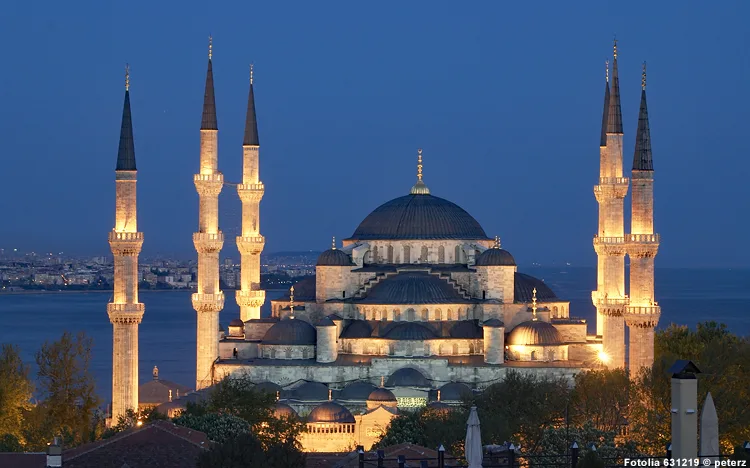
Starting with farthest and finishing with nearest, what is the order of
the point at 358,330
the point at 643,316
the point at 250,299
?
1. the point at 250,299
2. the point at 358,330
3. the point at 643,316

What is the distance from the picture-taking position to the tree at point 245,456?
1128 inches

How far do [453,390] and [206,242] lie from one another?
9.37 metres

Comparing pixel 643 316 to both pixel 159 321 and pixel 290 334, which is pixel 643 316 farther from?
pixel 159 321

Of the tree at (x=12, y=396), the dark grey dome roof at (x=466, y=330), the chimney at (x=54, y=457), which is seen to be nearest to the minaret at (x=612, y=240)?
the dark grey dome roof at (x=466, y=330)

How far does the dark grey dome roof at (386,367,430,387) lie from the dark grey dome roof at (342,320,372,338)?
91.0 inches

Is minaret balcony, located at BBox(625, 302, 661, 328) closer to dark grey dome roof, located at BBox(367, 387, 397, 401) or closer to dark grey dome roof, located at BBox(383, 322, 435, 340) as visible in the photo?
dark grey dome roof, located at BBox(383, 322, 435, 340)

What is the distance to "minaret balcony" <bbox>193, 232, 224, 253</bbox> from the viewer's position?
5162 cm

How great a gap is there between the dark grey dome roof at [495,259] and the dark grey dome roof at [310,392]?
265 inches

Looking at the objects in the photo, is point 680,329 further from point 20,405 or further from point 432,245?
point 20,405

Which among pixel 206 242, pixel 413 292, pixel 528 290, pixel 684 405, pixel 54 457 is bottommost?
pixel 54 457

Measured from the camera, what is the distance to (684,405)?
20234mm

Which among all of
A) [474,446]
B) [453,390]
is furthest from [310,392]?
[474,446]

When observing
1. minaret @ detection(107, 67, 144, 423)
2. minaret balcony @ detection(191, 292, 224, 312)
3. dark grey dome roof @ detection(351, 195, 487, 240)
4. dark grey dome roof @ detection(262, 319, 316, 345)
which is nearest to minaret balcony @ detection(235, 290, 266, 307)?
dark grey dome roof @ detection(351, 195, 487, 240)

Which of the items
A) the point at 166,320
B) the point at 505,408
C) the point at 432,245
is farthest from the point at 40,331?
the point at 505,408
